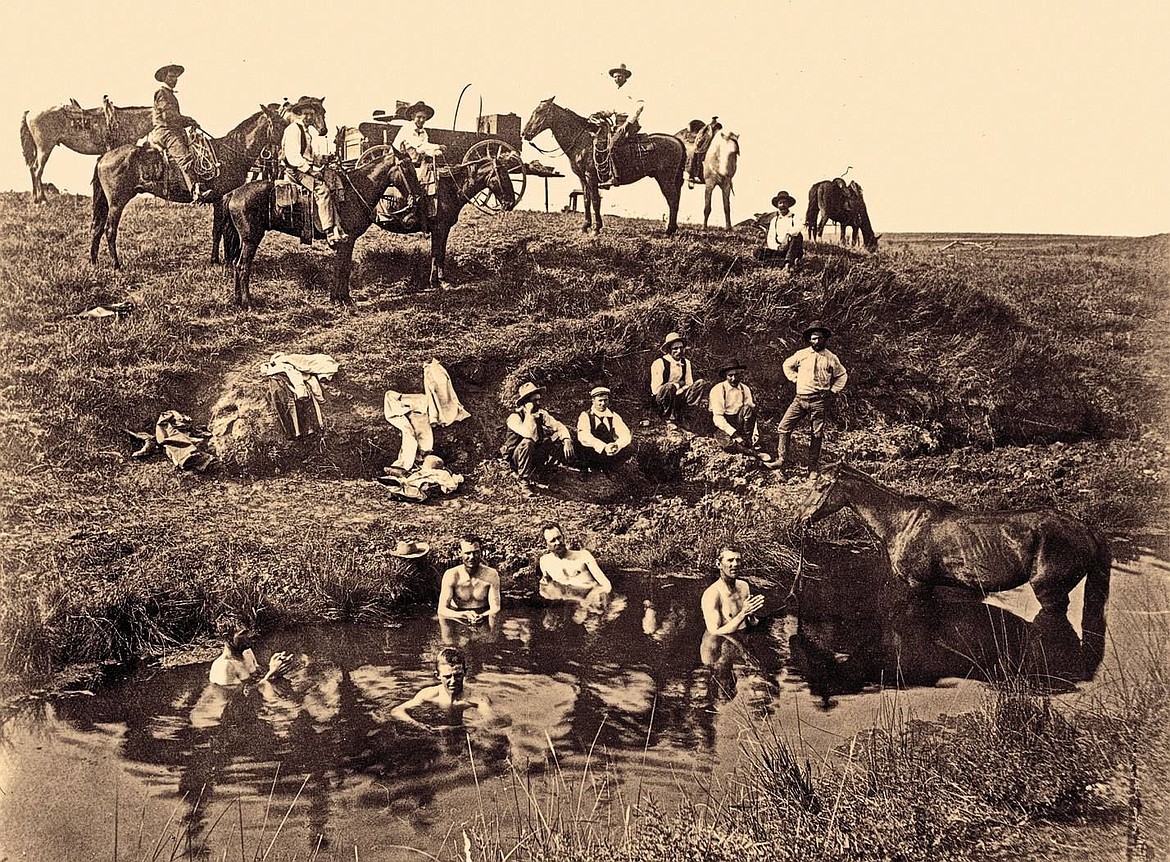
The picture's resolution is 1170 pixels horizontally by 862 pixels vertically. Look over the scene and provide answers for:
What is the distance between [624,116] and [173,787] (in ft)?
22.0

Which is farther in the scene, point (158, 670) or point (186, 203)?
point (186, 203)

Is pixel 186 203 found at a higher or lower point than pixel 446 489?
higher

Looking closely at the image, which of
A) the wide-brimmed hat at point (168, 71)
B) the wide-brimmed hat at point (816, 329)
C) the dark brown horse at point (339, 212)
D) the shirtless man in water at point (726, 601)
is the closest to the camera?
the shirtless man in water at point (726, 601)

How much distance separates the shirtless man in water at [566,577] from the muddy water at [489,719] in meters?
0.17

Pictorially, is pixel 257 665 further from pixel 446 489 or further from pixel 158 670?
pixel 446 489

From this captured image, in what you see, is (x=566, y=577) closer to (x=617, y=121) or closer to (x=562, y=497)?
(x=562, y=497)

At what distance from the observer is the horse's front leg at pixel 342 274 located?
340 inches

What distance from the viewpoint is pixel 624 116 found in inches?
371

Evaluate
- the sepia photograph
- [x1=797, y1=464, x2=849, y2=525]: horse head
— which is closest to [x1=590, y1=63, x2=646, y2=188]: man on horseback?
the sepia photograph

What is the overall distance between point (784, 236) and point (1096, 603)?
A: 409 centimetres

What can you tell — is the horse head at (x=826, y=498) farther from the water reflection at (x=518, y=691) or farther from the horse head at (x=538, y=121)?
the horse head at (x=538, y=121)

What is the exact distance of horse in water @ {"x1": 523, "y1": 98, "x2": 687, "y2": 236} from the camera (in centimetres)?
970

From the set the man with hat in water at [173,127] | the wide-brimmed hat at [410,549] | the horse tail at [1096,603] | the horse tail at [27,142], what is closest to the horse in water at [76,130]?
the horse tail at [27,142]

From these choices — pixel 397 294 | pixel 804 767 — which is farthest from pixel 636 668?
pixel 397 294
